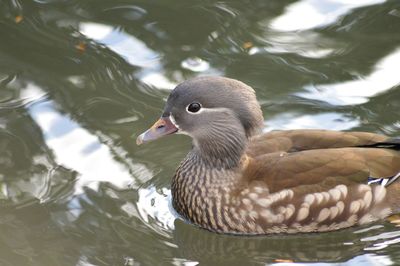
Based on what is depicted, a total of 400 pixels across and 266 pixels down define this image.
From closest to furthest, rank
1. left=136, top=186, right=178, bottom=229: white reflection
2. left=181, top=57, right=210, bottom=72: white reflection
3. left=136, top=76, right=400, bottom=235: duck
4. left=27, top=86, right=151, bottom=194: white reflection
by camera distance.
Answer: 1. left=136, top=76, right=400, bottom=235: duck
2. left=136, top=186, right=178, bottom=229: white reflection
3. left=27, top=86, right=151, bottom=194: white reflection
4. left=181, top=57, right=210, bottom=72: white reflection

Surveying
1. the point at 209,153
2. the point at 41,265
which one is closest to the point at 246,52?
the point at 209,153

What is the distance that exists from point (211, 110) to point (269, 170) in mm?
513

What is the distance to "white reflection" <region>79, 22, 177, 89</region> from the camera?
7.23 meters

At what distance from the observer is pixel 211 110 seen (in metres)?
5.75

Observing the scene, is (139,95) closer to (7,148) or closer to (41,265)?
(7,148)

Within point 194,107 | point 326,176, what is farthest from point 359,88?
point 194,107

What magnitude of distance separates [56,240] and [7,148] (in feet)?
3.63

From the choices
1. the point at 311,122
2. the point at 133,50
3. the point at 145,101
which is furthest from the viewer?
the point at 133,50

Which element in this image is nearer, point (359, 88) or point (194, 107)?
point (194, 107)

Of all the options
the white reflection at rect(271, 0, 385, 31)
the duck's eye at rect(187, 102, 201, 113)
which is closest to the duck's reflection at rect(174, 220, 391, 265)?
the duck's eye at rect(187, 102, 201, 113)

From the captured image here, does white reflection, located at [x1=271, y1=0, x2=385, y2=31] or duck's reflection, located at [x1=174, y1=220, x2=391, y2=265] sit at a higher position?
white reflection, located at [x1=271, y1=0, x2=385, y2=31]

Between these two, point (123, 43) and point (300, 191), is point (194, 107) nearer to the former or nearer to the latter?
point (300, 191)

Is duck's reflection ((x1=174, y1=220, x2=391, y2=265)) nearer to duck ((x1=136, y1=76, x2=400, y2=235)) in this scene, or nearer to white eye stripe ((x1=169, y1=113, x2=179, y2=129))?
duck ((x1=136, y1=76, x2=400, y2=235))

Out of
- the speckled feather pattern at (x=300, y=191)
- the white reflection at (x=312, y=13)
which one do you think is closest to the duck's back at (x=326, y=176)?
the speckled feather pattern at (x=300, y=191)
